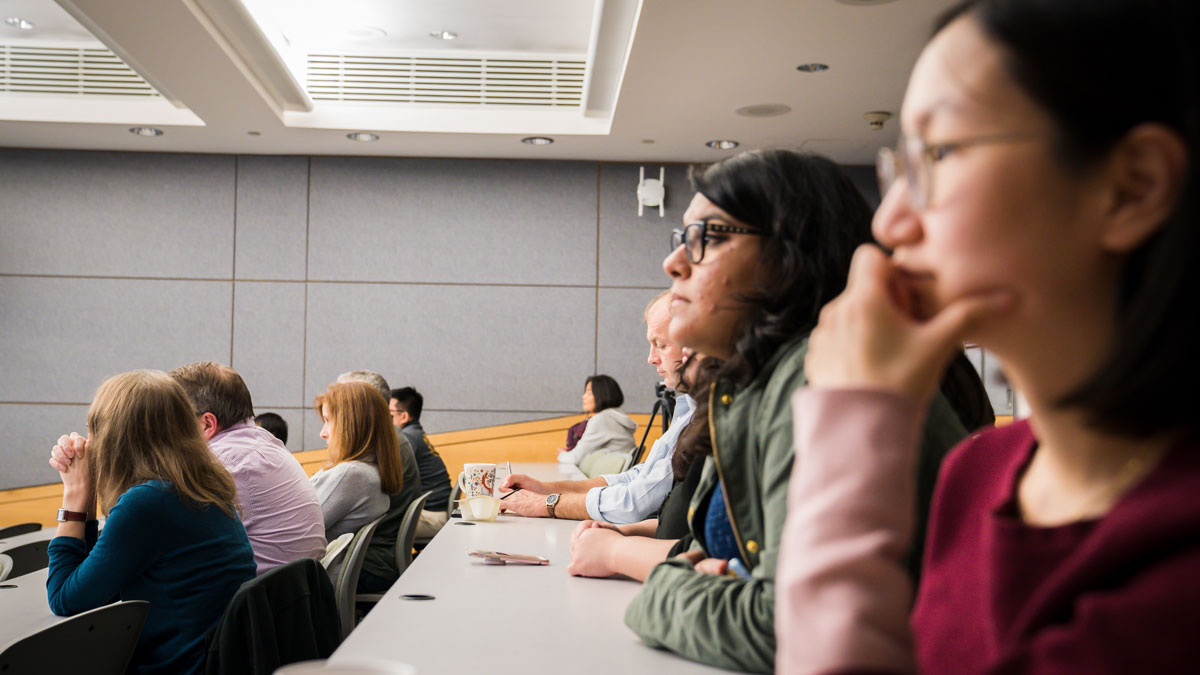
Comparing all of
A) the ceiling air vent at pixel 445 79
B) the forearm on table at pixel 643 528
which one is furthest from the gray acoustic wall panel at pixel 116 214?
the forearm on table at pixel 643 528

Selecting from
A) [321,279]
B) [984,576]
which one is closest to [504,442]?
[321,279]

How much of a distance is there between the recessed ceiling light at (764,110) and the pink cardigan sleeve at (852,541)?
531 cm

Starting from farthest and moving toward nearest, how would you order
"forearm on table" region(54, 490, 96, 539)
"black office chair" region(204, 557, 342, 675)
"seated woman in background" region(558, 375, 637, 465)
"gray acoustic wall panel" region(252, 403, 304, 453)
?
"gray acoustic wall panel" region(252, 403, 304, 453), "seated woman in background" region(558, 375, 637, 465), "forearm on table" region(54, 490, 96, 539), "black office chair" region(204, 557, 342, 675)

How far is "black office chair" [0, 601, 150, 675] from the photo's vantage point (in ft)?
5.40

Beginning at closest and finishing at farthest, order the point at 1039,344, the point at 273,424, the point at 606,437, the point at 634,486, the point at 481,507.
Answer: the point at 1039,344 → the point at 634,486 → the point at 481,507 → the point at 606,437 → the point at 273,424

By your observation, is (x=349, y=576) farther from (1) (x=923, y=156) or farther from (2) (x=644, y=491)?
(1) (x=923, y=156)

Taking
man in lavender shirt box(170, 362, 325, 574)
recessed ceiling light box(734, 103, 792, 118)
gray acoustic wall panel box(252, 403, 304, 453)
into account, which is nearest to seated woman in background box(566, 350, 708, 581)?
man in lavender shirt box(170, 362, 325, 574)

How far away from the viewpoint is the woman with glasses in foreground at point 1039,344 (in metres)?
0.55

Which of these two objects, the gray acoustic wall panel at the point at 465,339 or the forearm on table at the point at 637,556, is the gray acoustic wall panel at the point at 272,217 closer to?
the gray acoustic wall panel at the point at 465,339

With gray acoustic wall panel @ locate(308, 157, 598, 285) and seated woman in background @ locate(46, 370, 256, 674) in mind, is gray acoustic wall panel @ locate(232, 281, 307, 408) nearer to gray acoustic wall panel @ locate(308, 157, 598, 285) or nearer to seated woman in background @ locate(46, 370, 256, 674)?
gray acoustic wall panel @ locate(308, 157, 598, 285)

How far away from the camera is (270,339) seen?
23.9 feet

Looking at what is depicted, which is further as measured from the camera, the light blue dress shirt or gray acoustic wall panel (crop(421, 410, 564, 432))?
gray acoustic wall panel (crop(421, 410, 564, 432))

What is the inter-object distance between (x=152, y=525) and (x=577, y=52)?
4.68 m

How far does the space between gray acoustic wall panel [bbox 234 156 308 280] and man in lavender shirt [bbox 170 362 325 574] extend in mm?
4281
